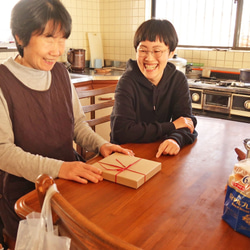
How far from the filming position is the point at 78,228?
452mm

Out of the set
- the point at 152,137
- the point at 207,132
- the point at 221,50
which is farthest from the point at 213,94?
the point at 152,137

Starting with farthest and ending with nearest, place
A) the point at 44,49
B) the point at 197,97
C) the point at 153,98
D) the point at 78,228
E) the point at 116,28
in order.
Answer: the point at 116,28 < the point at 197,97 < the point at 153,98 < the point at 44,49 < the point at 78,228

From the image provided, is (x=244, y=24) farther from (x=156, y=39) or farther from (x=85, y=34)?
(x=156, y=39)

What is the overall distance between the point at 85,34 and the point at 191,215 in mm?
3341

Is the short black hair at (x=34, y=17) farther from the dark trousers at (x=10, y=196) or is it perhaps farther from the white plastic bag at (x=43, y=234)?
the white plastic bag at (x=43, y=234)

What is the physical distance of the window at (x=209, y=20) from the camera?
10.6 ft

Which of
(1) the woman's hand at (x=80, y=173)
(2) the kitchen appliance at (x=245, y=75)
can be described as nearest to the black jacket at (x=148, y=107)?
(1) the woman's hand at (x=80, y=173)

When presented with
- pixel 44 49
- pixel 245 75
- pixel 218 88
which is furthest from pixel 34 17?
pixel 245 75

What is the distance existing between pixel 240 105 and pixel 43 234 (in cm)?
259

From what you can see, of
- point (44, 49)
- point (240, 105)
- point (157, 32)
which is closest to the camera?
point (44, 49)

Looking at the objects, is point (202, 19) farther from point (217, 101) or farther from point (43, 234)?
point (43, 234)

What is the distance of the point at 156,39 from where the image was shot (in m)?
1.40

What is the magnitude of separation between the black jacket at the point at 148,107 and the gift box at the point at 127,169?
0.28 m

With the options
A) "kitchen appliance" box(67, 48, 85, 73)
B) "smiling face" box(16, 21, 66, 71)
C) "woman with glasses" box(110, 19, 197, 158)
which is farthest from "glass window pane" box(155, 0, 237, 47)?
"smiling face" box(16, 21, 66, 71)
